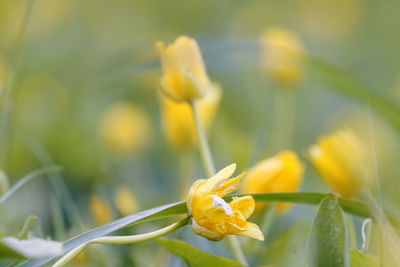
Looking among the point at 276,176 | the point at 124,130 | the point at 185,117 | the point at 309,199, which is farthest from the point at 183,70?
the point at 124,130

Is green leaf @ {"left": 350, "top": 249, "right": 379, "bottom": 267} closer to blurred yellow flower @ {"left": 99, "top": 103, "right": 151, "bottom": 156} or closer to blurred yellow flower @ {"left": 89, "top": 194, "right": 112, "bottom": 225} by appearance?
blurred yellow flower @ {"left": 89, "top": 194, "right": 112, "bottom": 225}

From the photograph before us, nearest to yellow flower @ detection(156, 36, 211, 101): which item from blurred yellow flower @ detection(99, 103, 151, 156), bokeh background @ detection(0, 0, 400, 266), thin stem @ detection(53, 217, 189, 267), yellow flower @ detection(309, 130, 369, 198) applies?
bokeh background @ detection(0, 0, 400, 266)

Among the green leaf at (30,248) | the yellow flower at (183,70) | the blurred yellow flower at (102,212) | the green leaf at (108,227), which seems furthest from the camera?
the blurred yellow flower at (102,212)

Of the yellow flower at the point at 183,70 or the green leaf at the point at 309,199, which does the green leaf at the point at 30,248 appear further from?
the yellow flower at the point at 183,70

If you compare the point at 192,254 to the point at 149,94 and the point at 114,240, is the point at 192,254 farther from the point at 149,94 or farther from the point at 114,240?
the point at 149,94

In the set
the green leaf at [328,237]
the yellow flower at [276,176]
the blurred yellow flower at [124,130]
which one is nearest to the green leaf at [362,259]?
the green leaf at [328,237]

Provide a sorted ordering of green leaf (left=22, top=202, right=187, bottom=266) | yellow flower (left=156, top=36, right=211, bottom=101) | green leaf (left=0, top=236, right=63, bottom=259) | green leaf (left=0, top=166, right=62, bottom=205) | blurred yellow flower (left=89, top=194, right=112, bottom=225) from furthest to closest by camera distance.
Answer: blurred yellow flower (left=89, top=194, right=112, bottom=225) < yellow flower (left=156, top=36, right=211, bottom=101) < green leaf (left=0, top=166, right=62, bottom=205) < green leaf (left=22, top=202, right=187, bottom=266) < green leaf (left=0, top=236, right=63, bottom=259)

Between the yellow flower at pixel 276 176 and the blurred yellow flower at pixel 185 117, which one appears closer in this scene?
the yellow flower at pixel 276 176
